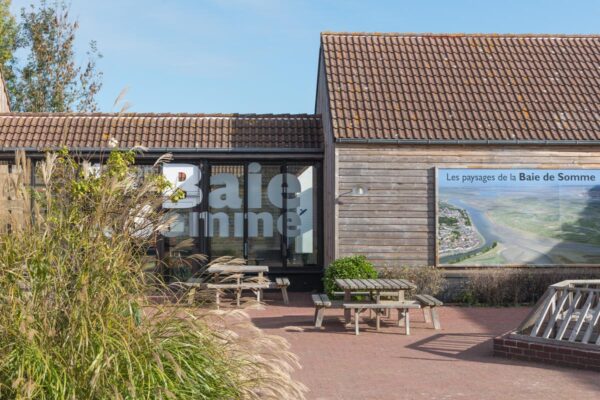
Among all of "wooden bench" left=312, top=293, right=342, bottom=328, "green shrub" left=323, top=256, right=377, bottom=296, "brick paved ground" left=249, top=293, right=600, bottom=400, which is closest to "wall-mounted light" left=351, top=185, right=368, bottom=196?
"green shrub" left=323, top=256, right=377, bottom=296

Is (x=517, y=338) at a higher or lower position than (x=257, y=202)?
lower

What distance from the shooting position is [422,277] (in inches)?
649

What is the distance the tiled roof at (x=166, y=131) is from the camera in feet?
63.2

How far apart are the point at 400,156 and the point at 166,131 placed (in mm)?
5681

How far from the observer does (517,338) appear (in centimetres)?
1064

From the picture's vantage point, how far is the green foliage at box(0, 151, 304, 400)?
512 centimetres

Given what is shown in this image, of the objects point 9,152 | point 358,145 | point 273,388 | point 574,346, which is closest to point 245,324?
point 273,388

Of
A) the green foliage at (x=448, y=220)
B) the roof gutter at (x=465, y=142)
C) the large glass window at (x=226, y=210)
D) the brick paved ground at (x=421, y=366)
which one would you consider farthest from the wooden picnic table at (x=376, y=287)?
the large glass window at (x=226, y=210)

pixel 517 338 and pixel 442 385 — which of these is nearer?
pixel 442 385

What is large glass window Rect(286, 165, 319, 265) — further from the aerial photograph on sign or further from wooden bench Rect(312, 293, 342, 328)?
wooden bench Rect(312, 293, 342, 328)

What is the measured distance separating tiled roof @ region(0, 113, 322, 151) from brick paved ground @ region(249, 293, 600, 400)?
6037 millimetres

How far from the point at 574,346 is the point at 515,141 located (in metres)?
7.86

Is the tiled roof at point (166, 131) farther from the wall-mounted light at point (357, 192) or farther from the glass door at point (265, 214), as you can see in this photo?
the wall-mounted light at point (357, 192)

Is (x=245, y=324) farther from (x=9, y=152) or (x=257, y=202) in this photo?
(x=9, y=152)
